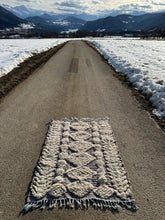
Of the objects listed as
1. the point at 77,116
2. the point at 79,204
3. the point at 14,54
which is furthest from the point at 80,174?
the point at 14,54

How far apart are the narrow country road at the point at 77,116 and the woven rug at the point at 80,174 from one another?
16 centimetres

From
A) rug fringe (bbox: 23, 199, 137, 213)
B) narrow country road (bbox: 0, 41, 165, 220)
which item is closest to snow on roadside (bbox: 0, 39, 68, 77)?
narrow country road (bbox: 0, 41, 165, 220)

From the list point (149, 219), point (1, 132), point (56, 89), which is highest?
point (56, 89)

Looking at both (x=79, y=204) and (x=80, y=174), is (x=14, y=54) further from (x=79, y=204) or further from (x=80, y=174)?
(x=79, y=204)

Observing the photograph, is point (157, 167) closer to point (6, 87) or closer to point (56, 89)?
point (56, 89)

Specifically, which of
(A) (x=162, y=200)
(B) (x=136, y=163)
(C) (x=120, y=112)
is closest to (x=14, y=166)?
(B) (x=136, y=163)

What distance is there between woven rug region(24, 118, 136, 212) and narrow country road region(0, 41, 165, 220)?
0.54 feet

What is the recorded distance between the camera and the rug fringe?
2.71 m

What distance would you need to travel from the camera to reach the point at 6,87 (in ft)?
25.6

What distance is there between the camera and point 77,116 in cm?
542

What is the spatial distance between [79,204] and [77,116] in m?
3.06

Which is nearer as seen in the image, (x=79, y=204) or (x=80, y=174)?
(x=79, y=204)

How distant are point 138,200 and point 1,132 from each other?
4.12 m

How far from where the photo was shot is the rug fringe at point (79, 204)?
2705mm
